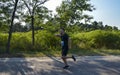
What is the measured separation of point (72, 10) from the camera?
79.0 feet

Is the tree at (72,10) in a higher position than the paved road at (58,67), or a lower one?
higher

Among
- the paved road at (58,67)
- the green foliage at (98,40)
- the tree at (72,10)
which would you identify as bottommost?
the paved road at (58,67)

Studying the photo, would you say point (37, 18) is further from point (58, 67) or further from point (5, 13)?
point (58, 67)

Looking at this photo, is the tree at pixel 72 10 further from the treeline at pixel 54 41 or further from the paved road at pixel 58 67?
the paved road at pixel 58 67

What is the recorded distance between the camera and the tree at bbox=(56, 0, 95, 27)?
77.9ft

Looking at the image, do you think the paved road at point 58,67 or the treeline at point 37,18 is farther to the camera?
the treeline at point 37,18

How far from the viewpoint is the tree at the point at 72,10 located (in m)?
23.7

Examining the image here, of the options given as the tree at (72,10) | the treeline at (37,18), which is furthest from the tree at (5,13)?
the tree at (72,10)

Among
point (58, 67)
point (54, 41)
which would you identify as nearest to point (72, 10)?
point (54, 41)

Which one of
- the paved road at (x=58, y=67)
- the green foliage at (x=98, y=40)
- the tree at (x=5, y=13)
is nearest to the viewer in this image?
the paved road at (x=58, y=67)

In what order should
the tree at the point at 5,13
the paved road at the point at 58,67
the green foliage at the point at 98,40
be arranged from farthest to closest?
the green foliage at the point at 98,40 < the tree at the point at 5,13 < the paved road at the point at 58,67

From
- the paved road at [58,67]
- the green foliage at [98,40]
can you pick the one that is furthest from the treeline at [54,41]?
the paved road at [58,67]

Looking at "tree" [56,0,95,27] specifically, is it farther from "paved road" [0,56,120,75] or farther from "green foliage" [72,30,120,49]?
"paved road" [0,56,120,75]

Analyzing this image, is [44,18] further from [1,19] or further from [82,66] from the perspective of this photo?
[82,66]
